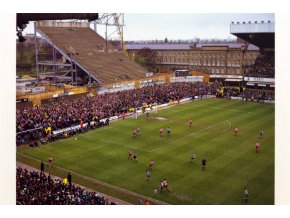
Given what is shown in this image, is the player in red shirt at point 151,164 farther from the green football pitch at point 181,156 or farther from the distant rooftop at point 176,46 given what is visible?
the distant rooftop at point 176,46

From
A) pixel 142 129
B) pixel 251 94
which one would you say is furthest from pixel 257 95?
pixel 142 129

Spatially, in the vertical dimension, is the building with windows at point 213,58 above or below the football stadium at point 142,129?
above

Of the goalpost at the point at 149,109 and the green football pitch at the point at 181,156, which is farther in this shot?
the goalpost at the point at 149,109

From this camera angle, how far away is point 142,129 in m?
31.9

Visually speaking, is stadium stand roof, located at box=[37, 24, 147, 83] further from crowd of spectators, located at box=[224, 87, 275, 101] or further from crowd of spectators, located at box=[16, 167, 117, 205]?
crowd of spectators, located at box=[16, 167, 117, 205]

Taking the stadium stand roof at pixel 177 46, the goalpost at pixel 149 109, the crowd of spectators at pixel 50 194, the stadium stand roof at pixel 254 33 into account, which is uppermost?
the stadium stand roof at pixel 177 46

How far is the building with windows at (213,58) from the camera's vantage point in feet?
194

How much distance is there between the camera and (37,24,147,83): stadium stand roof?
50594mm

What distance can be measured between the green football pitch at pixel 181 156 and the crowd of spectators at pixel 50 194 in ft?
9.15

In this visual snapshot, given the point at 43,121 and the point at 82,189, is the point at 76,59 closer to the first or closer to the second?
the point at 43,121

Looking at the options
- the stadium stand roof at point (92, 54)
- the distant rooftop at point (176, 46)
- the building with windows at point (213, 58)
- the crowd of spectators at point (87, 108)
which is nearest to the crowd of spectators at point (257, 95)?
the crowd of spectators at point (87, 108)

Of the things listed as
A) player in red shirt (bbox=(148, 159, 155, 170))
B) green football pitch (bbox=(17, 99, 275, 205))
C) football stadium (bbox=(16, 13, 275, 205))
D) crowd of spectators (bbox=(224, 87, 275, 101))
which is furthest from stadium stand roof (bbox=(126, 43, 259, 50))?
player in red shirt (bbox=(148, 159, 155, 170))
